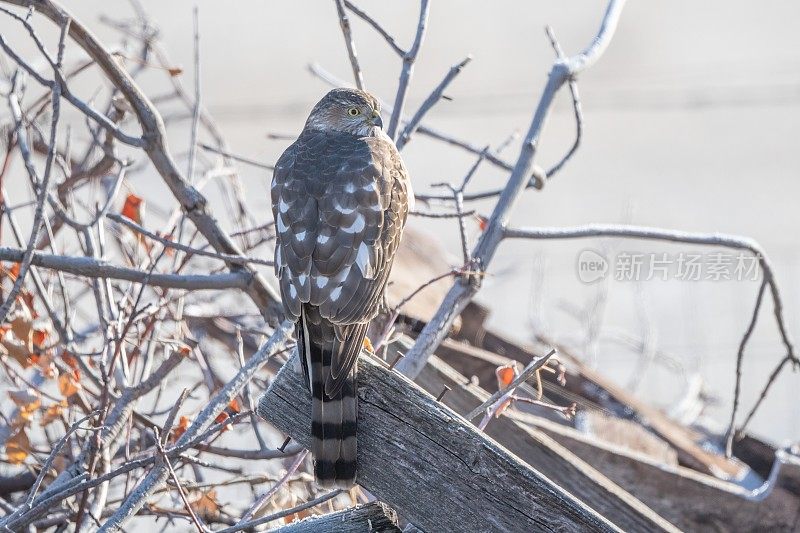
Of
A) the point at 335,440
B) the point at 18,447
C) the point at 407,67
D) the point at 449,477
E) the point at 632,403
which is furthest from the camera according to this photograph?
the point at 632,403

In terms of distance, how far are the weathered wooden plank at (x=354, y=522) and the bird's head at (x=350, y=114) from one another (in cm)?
138

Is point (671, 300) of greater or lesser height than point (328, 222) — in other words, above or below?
above

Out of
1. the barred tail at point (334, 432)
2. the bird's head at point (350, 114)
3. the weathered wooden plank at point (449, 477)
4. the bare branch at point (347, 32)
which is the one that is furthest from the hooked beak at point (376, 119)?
the weathered wooden plank at point (449, 477)

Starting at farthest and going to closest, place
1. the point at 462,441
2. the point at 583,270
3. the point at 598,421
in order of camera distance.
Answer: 1. the point at 583,270
2. the point at 598,421
3. the point at 462,441

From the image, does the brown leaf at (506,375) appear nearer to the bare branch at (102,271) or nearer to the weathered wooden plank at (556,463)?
the weathered wooden plank at (556,463)

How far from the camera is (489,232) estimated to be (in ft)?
9.69

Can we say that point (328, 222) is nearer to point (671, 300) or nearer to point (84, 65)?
point (84, 65)

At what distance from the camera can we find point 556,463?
2555 mm

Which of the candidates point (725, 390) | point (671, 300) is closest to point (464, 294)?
point (725, 390)

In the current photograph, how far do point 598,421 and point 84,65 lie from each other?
6.65 ft

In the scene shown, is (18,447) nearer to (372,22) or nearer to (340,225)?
(340,225)

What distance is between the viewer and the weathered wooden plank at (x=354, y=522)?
76.7 inches

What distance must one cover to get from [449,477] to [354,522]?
26 centimetres

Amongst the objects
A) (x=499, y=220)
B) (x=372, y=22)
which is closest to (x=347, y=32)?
(x=372, y=22)
